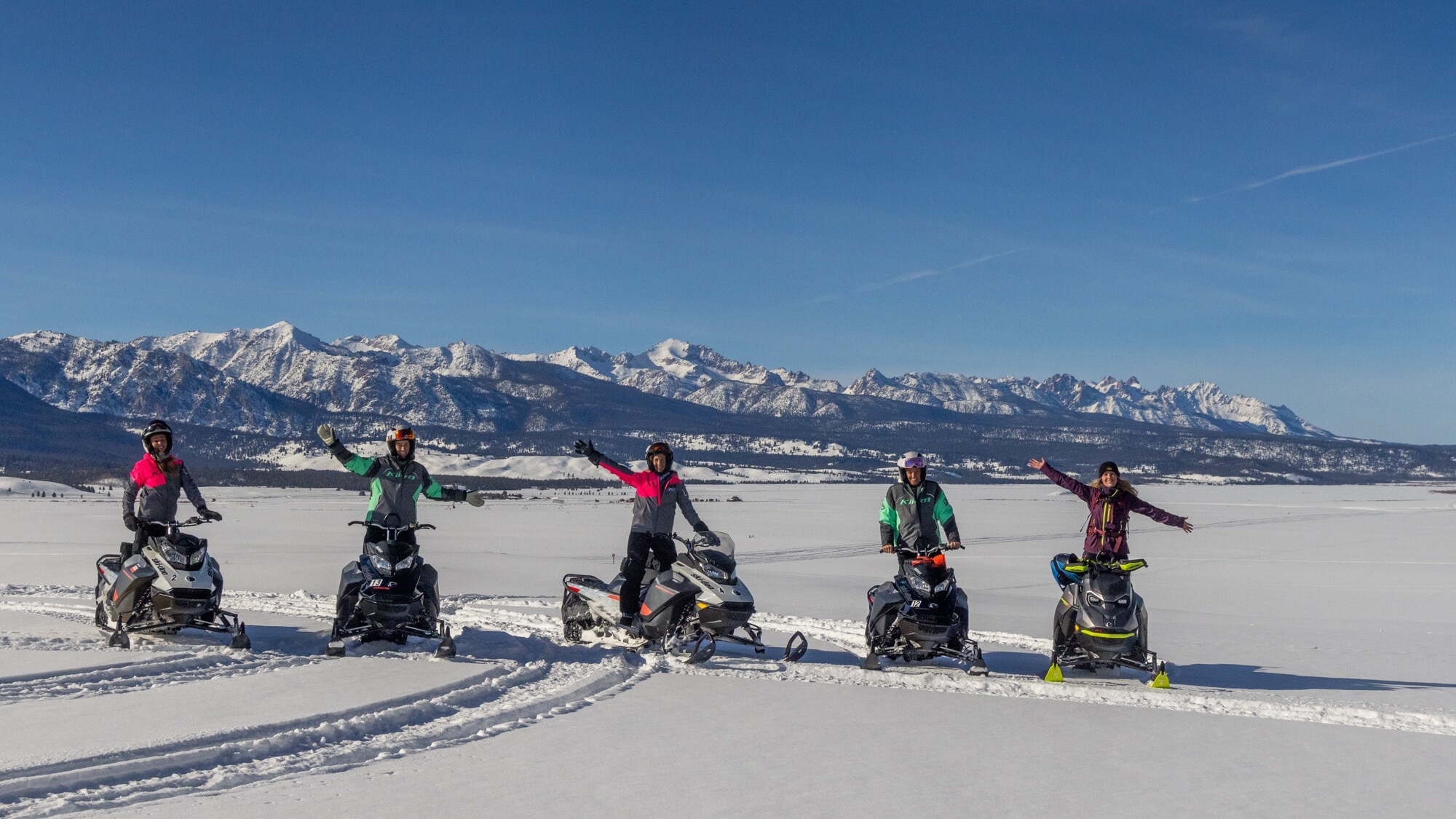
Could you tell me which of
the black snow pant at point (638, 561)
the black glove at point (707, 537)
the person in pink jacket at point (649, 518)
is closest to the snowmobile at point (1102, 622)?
the black glove at point (707, 537)

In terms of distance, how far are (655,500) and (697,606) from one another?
1.09 meters

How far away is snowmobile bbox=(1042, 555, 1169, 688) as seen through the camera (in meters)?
→ 8.95

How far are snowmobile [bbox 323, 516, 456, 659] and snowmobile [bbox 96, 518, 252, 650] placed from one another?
1.00 metres

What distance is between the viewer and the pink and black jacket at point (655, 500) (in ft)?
34.4

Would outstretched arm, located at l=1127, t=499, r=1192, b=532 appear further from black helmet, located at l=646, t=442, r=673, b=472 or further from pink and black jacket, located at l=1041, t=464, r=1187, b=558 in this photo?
black helmet, located at l=646, t=442, r=673, b=472

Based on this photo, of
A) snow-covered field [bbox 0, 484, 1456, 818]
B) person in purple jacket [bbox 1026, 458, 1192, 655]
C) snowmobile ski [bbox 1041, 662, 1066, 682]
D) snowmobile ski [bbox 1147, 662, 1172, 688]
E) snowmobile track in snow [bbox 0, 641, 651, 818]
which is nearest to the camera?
snowmobile track in snow [bbox 0, 641, 651, 818]

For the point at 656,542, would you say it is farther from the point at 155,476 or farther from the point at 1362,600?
the point at 1362,600

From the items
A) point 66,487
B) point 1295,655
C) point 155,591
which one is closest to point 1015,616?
point 1295,655

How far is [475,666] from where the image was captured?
30.2 feet

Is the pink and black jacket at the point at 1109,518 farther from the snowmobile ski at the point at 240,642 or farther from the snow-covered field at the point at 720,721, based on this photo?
the snowmobile ski at the point at 240,642

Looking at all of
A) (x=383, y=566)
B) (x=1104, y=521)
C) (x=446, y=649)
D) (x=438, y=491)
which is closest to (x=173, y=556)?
(x=383, y=566)

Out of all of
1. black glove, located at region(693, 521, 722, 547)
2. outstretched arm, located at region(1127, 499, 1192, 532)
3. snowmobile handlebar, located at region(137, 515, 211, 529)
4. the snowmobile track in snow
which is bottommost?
the snowmobile track in snow

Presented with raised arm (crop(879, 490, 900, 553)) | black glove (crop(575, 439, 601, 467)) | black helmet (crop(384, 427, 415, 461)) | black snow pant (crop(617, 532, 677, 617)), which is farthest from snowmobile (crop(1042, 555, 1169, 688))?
black helmet (crop(384, 427, 415, 461))

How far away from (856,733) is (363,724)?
3180mm
